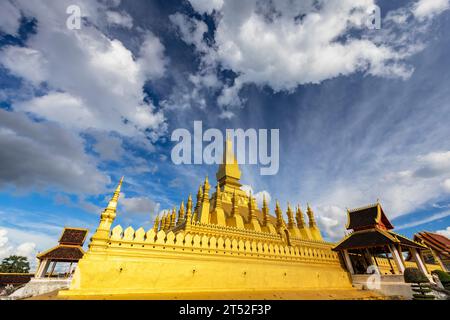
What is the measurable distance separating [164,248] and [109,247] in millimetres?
2182

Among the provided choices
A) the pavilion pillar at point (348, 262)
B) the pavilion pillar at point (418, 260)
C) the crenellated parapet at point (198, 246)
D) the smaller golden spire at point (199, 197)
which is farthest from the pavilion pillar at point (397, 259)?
the smaller golden spire at point (199, 197)

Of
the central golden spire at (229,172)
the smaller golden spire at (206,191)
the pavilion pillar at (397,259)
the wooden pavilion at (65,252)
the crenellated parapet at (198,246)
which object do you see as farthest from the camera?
the central golden spire at (229,172)

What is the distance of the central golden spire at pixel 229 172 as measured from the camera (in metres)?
37.3

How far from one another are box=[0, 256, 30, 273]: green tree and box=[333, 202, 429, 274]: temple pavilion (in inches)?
2037

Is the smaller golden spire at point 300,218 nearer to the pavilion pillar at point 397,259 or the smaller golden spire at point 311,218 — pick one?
the smaller golden spire at point 311,218

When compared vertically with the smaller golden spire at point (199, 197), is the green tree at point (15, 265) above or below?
below

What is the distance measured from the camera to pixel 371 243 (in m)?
14.3

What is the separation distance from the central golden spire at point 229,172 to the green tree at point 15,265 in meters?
38.8

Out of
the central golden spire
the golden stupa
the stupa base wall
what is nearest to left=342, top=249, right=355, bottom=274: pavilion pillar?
the golden stupa

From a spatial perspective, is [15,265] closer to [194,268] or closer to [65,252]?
[65,252]

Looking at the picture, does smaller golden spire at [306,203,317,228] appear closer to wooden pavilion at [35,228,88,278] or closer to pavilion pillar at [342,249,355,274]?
pavilion pillar at [342,249,355,274]
